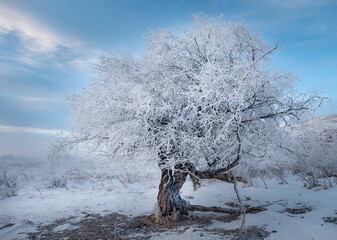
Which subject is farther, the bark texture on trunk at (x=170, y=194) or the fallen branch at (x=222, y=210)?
the fallen branch at (x=222, y=210)

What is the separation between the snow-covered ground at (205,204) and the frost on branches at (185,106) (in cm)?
173

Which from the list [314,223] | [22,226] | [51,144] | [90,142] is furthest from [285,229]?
[22,226]

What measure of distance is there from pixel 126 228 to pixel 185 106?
3.91 meters

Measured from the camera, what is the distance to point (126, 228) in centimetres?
724

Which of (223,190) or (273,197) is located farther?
(223,190)

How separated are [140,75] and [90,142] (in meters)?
2.56

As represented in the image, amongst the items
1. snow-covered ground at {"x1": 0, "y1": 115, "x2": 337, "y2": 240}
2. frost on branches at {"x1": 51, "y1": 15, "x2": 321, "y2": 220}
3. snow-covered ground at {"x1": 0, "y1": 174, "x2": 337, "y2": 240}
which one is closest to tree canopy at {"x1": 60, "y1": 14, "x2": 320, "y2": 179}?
frost on branches at {"x1": 51, "y1": 15, "x2": 321, "y2": 220}

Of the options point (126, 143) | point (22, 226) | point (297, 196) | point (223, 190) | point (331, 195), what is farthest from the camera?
point (223, 190)

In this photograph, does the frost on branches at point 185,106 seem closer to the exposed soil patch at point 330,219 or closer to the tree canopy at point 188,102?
the tree canopy at point 188,102

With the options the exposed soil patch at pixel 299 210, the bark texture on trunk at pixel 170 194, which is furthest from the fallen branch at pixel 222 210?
the exposed soil patch at pixel 299 210

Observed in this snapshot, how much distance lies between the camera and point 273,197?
10.7 meters

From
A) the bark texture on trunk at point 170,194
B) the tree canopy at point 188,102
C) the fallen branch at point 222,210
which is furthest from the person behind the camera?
the fallen branch at point 222,210

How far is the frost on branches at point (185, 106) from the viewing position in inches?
232

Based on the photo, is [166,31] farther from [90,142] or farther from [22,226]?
[22,226]
